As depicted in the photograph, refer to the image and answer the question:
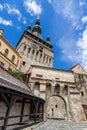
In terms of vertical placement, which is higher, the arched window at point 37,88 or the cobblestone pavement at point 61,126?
the arched window at point 37,88

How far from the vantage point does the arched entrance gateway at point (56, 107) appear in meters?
16.1

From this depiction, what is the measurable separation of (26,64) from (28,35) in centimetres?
1136

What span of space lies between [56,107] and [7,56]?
13.7m

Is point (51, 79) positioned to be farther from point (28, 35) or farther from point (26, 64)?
point (28, 35)

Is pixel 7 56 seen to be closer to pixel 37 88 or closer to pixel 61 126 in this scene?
pixel 37 88

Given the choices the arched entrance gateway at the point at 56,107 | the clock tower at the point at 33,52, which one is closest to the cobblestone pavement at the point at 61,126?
the arched entrance gateway at the point at 56,107

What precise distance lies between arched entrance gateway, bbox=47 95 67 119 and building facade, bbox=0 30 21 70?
10828 mm

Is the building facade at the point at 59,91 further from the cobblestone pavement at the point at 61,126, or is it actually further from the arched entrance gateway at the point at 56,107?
the cobblestone pavement at the point at 61,126

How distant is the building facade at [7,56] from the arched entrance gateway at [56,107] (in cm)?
1083

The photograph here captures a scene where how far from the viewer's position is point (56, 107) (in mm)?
16781

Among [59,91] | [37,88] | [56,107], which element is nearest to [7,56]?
[37,88]

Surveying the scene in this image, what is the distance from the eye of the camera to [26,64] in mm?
30344

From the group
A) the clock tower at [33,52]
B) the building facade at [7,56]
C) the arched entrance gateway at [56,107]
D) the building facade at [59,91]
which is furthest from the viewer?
the clock tower at [33,52]

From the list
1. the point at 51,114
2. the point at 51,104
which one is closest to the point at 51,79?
the point at 51,104
